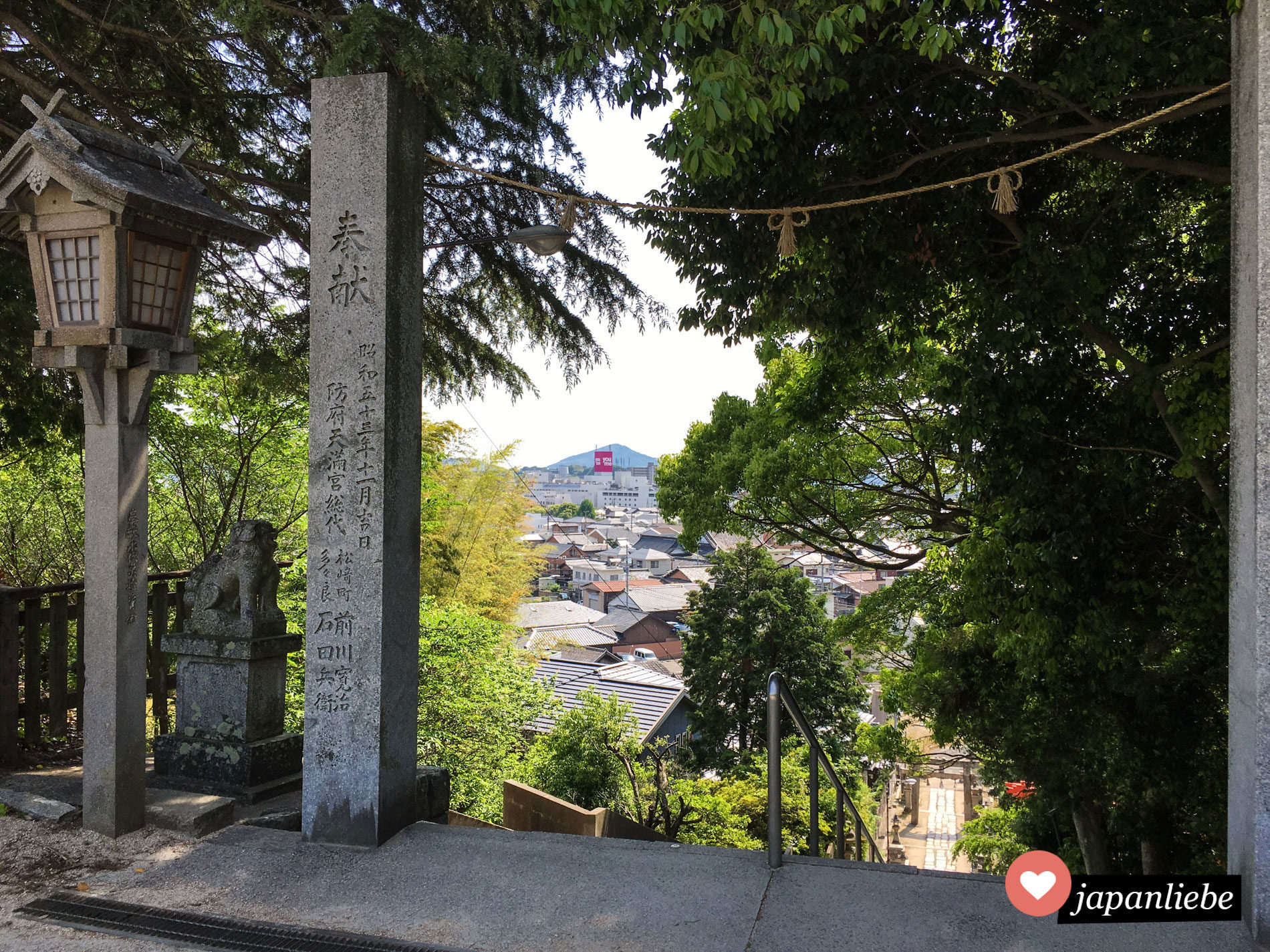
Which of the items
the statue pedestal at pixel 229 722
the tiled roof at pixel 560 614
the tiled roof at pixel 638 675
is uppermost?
the statue pedestal at pixel 229 722

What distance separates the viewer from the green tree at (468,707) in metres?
9.71

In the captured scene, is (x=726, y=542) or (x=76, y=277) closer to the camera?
(x=76, y=277)

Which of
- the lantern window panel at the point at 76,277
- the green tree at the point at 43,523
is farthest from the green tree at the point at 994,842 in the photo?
the green tree at the point at 43,523

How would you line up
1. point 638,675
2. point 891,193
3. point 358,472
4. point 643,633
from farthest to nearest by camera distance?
point 643,633
point 638,675
point 891,193
point 358,472

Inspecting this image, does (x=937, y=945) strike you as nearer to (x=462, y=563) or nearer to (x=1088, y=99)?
(x=1088, y=99)

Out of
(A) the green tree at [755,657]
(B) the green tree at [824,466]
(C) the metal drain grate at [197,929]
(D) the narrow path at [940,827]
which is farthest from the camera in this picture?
(D) the narrow path at [940,827]

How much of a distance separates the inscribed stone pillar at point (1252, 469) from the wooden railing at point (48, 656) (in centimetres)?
453

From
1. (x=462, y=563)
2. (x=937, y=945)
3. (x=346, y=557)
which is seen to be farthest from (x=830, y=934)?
(x=462, y=563)

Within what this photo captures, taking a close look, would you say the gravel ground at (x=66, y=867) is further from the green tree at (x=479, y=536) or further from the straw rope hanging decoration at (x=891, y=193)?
the green tree at (x=479, y=536)

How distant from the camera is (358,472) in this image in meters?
3.44

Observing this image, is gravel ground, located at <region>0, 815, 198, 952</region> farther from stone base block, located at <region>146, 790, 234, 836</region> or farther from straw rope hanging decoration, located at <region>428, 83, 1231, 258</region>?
straw rope hanging decoration, located at <region>428, 83, 1231, 258</region>

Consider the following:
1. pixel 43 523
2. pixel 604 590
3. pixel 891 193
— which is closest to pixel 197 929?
pixel 891 193

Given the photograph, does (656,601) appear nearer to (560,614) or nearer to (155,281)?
(560,614)

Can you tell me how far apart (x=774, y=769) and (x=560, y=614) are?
3206 cm
